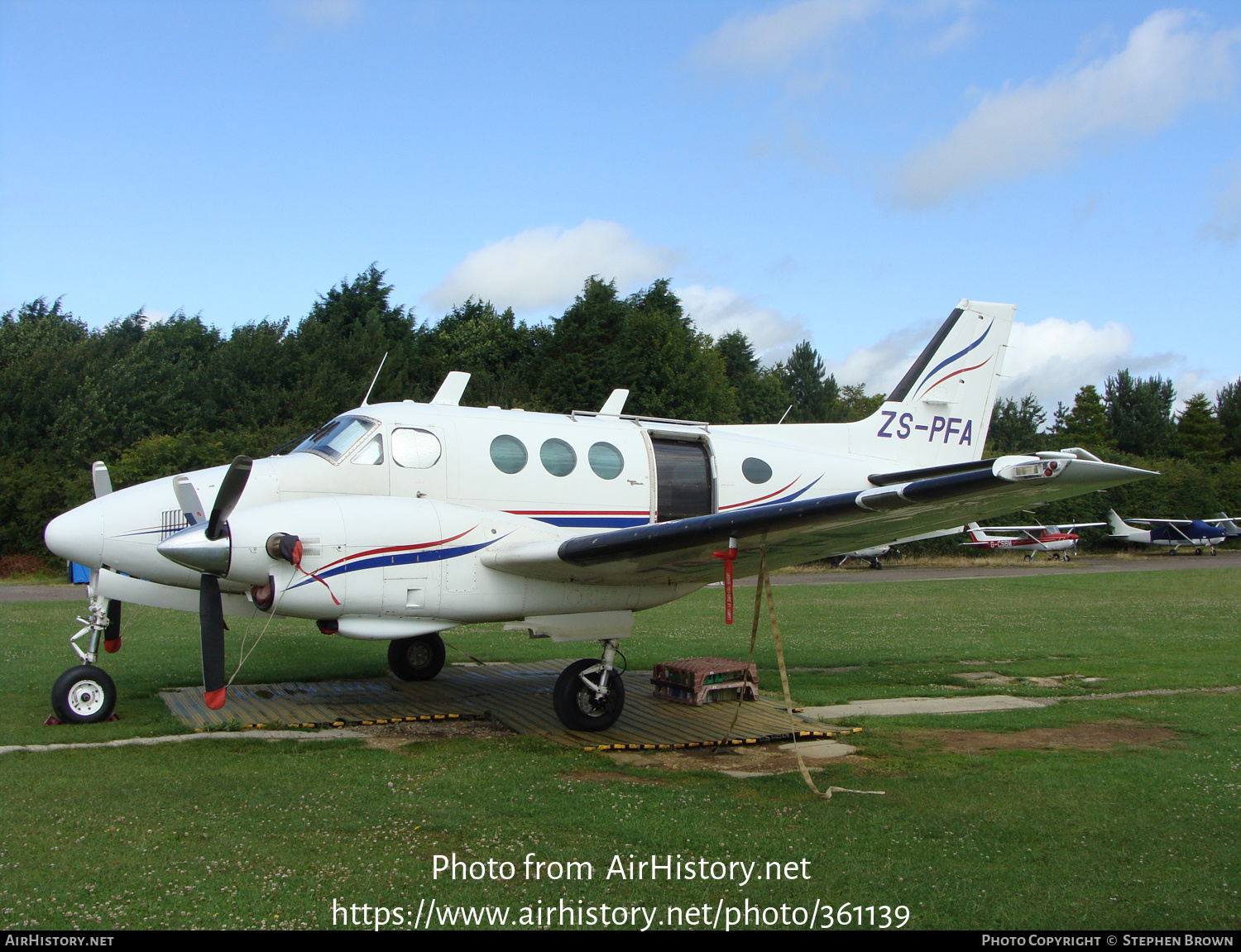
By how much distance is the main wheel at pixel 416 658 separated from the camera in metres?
11.5

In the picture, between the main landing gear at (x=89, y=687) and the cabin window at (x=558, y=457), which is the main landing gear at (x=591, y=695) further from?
the main landing gear at (x=89, y=687)

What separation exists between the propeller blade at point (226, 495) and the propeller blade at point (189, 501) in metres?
Answer: 0.77

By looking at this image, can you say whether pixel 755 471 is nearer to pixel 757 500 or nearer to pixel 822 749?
pixel 757 500

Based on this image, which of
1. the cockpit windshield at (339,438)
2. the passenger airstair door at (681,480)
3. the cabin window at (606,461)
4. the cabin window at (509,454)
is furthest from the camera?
the passenger airstair door at (681,480)

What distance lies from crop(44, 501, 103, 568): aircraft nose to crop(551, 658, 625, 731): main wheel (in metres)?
4.45

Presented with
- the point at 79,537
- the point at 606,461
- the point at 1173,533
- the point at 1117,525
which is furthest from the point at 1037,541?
the point at 79,537

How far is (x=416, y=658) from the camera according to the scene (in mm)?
11547

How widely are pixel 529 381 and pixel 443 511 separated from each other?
121 feet

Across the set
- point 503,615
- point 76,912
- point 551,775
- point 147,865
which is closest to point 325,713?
point 503,615

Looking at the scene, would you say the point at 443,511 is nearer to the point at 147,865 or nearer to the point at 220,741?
the point at 220,741

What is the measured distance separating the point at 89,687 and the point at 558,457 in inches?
203

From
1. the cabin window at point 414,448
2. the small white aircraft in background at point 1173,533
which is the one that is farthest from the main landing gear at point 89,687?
the small white aircraft in background at point 1173,533

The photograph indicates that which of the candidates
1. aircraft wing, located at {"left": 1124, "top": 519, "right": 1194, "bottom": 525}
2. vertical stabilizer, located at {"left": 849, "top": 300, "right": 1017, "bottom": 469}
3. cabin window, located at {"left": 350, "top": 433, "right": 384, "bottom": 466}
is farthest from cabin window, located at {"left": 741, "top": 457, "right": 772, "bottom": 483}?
aircraft wing, located at {"left": 1124, "top": 519, "right": 1194, "bottom": 525}

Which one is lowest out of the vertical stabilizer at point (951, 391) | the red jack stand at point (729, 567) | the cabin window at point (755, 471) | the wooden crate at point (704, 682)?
the wooden crate at point (704, 682)
